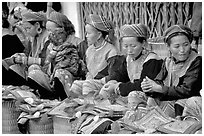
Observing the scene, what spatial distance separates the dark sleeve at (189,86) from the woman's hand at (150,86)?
3 centimetres

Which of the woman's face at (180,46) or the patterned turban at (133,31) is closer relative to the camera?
the woman's face at (180,46)

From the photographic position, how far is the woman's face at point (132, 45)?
400 cm

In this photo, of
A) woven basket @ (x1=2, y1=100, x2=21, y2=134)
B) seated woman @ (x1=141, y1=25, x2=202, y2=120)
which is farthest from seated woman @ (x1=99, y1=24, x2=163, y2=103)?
woven basket @ (x1=2, y1=100, x2=21, y2=134)

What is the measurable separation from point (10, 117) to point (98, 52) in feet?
2.61

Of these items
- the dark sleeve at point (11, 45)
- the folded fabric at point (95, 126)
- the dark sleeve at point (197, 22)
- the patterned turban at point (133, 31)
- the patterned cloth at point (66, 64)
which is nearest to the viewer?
the folded fabric at point (95, 126)

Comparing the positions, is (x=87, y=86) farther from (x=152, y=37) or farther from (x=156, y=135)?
(x=152, y=37)

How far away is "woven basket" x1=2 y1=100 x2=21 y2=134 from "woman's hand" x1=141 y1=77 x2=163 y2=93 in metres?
1.12

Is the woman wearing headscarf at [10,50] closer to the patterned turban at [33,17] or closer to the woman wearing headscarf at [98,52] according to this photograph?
the patterned turban at [33,17]

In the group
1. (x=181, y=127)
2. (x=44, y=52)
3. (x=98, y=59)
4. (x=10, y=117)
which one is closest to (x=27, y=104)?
(x=10, y=117)

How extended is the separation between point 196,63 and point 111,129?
69 cm

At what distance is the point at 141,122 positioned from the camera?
139 inches

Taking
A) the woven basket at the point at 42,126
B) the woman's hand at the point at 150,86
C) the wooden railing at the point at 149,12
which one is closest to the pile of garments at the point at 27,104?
the woven basket at the point at 42,126

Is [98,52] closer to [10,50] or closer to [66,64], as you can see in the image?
[66,64]

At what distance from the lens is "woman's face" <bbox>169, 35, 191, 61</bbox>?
3.79 meters
